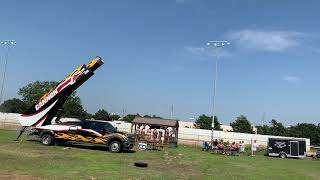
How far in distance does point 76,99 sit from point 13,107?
57.1 feet

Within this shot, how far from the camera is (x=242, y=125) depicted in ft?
377

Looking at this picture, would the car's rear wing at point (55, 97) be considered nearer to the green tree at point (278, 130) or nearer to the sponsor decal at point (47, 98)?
the sponsor decal at point (47, 98)

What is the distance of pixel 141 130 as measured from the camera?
41781 mm

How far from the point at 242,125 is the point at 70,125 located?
92.9 metres

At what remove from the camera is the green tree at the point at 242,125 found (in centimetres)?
11325

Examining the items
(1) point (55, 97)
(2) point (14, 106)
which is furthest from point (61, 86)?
(2) point (14, 106)

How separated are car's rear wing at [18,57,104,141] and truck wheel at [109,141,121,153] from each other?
180 inches

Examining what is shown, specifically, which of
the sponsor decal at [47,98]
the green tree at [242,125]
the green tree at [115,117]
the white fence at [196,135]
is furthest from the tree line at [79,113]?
the sponsor decal at [47,98]

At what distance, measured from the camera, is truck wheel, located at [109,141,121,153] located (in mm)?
25438

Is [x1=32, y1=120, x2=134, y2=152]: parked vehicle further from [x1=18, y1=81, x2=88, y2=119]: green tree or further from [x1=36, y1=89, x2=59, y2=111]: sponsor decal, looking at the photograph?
[x1=18, y1=81, x2=88, y2=119]: green tree

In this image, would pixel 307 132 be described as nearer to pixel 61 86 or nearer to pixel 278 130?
pixel 278 130

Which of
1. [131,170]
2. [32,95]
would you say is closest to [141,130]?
[131,170]

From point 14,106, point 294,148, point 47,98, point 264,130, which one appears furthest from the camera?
point 14,106

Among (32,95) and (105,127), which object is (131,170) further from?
(32,95)
